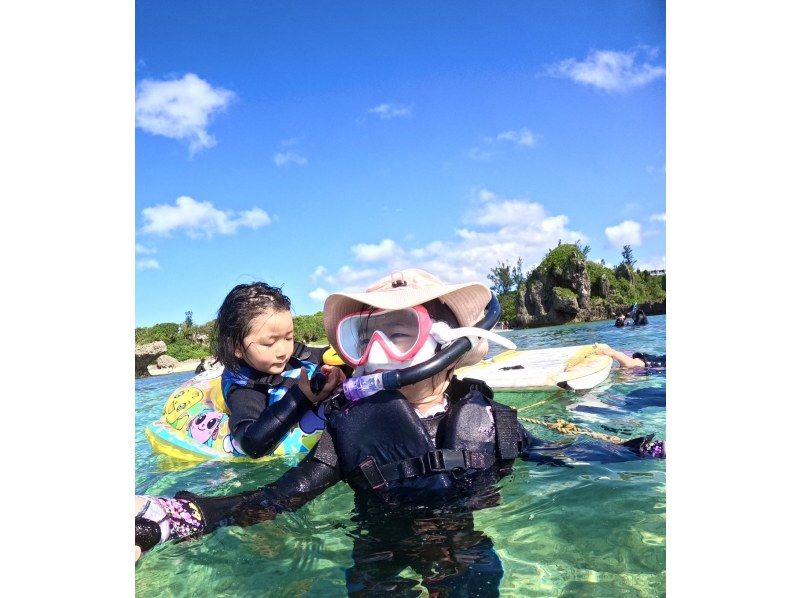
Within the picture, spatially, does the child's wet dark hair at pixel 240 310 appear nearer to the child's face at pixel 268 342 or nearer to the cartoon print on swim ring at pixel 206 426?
the child's face at pixel 268 342

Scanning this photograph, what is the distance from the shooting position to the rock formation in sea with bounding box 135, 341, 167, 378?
11.7ft

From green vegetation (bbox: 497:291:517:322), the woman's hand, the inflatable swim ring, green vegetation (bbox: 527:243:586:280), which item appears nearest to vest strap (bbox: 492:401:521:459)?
green vegetation (bbox: 497:291:517:322)

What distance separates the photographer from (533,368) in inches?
184

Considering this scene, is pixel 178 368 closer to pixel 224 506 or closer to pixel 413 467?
pixel 224 506

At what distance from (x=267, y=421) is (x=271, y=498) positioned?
2.45 feet

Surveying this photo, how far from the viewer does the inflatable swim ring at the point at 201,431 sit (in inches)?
125

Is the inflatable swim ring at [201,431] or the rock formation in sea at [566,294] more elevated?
the rock formation in sea at [566,294]

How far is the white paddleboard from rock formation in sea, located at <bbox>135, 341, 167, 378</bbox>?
212cm

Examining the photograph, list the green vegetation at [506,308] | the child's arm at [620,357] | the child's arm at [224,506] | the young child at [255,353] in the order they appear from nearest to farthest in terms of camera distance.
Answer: the child's arm at [224,506] → the green vegetation at [506,308] → the young child at [255,353] → the child's arm at [620,357]

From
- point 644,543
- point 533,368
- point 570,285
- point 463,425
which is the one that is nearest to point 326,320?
point 463,425

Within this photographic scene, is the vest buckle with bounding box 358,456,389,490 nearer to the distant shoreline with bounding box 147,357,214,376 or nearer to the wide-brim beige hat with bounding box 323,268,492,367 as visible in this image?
the wide-brim beige hat with bounding box 323,268,492,367

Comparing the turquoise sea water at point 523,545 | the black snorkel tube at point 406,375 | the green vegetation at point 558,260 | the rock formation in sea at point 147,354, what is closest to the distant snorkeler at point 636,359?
the turquoise sea water at point 523,545

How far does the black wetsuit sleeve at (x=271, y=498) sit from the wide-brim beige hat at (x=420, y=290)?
0.50 m
